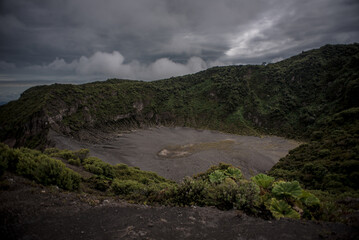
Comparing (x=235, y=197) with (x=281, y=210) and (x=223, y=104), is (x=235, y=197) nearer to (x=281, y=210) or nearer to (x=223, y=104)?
(x=281, y=210)

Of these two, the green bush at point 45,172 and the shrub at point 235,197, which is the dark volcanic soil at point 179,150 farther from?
the shrub at point 235,197

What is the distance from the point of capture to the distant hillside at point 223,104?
155 feet

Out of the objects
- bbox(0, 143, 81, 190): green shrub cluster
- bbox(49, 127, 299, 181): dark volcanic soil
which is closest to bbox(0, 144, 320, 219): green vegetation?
bbox(0, 143, 81, 190): green shrub cluster

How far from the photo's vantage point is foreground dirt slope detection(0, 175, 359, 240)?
15.4 feet

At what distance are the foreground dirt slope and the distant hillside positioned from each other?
23760 mm

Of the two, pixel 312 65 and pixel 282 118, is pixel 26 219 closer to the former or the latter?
pixel 282 118

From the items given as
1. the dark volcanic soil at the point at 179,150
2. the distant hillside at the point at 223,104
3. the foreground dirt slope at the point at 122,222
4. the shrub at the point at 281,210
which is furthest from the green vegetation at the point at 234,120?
the dark volcanic soil at the point at 179,150

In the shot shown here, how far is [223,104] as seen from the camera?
91125 millimetres

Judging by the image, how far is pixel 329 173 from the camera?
647 inches

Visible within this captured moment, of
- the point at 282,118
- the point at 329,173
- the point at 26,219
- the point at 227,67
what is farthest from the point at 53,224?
the point at 227,67

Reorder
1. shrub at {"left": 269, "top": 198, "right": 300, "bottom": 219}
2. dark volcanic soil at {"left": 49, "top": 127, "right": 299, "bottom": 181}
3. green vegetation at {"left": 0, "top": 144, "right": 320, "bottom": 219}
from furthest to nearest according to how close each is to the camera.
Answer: dark volcanic soil at {"left": 49, "top": 127, "right": 299, "bottom": 181} < green vegetation at {"left": 0, "top": 144, "right": 320, "bottom": 219} < shrub at {"left": 269, "top": 198, "right": 300, "bottom": 219}

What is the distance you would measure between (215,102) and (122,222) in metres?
93.2

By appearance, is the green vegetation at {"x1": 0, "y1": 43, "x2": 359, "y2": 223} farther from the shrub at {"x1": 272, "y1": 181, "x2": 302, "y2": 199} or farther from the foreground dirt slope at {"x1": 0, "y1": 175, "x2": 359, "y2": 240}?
the foreground dirt slope at {"x1": 0, "y1": 175, "x2": 359, "y2": 240}

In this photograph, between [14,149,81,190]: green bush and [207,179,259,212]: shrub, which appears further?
[14,149,81,190]: green bush
